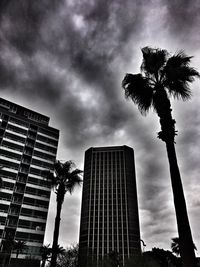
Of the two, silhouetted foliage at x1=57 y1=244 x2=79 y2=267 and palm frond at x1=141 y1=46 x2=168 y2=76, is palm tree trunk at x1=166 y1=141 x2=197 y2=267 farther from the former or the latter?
silhouetted foliage at x1=57 y1=244 x2=79 y2=267

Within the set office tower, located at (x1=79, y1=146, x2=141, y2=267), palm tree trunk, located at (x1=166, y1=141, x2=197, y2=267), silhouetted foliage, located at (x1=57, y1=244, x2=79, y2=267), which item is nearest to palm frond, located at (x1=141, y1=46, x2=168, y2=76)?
palm tree trunk, located at (x1=166, y1=141, x2=197, y2=267)

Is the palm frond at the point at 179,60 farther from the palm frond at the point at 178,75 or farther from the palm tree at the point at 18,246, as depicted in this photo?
the palm tree at the point at 18,246

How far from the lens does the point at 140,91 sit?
12172 millimetres

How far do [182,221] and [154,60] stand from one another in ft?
28.2

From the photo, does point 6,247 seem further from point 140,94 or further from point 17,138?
point 140,94

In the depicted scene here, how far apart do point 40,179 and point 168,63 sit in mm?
59192

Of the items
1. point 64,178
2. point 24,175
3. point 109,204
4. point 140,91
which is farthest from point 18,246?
point 109,204

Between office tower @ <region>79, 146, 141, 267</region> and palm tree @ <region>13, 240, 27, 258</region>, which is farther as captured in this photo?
office tower @ <region>79, 146, 141, 267</region>

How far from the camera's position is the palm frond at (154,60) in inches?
483

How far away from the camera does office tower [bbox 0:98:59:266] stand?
176 feet

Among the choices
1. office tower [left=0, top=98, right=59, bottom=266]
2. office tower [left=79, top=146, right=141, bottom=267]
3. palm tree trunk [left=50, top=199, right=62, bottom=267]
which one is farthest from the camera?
office tower [left=79, top=146, right=141, bottom=267]

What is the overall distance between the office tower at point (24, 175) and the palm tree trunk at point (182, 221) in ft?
155

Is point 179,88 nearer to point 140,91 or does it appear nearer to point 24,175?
point 140,91

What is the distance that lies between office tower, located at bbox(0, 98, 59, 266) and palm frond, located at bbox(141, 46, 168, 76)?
151 feet
